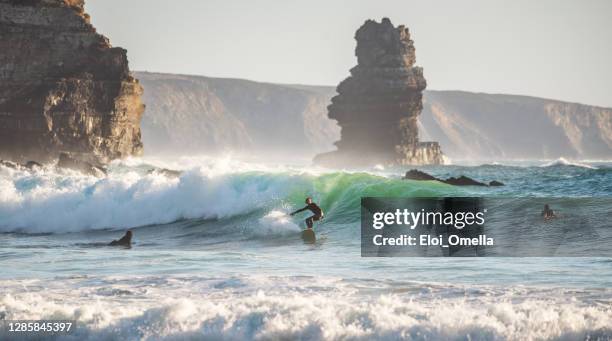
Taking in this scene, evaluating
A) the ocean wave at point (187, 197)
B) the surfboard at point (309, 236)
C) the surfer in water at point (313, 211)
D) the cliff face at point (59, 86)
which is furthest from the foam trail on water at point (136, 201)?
the cliff face at point (59, 86)

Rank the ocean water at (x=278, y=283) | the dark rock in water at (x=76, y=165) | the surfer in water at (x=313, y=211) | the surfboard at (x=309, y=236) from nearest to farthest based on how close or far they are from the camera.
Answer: the ocean water at (x=278, y=283) → the surfer in water at (x=313, y=211) → the surfboard at (x=309, y=236) → the dark rock in water at (x=76, y=165)

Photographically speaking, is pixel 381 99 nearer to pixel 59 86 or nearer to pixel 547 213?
pixel 59 86

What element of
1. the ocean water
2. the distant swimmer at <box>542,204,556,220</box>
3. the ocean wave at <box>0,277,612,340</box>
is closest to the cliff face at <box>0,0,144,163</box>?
the ocean water

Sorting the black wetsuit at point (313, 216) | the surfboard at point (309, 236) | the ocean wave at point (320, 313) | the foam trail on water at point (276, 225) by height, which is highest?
the black wetsuit at point (313, 216)

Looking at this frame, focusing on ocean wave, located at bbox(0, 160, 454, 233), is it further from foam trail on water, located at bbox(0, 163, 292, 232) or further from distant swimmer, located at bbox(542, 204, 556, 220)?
distant swimmer, located at bbox(542, 204, 556, 220)

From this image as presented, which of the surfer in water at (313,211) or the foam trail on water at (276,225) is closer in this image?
the surfer in water at (313,211)

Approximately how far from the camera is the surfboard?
2150 centimetres

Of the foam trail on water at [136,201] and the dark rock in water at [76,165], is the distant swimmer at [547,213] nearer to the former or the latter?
the foam trail on water at [136,201]

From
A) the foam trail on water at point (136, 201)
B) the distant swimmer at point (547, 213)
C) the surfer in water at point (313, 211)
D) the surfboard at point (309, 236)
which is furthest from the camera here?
the foam trail on water at point (136, 201)

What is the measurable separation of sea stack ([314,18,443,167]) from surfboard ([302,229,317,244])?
72.6 metres

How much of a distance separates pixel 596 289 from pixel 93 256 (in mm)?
10276

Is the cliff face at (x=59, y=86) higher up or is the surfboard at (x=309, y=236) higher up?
the cliff face at (x=59, y=86)

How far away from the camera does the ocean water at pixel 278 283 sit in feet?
35.2

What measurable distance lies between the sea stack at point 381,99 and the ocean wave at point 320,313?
3206 inches
